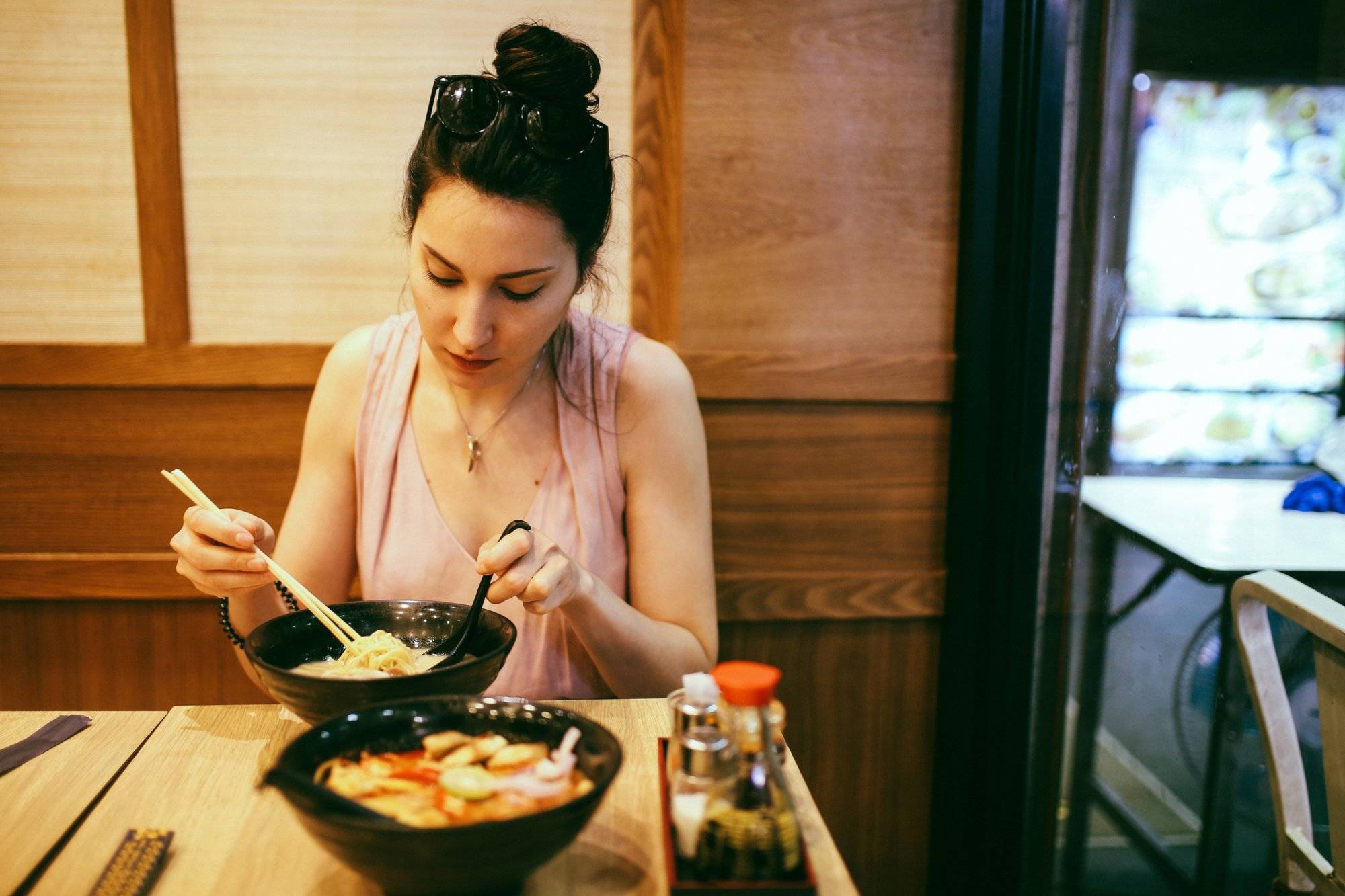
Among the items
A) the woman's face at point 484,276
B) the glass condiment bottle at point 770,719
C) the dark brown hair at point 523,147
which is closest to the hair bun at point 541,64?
the dark brown hair at point 523,147

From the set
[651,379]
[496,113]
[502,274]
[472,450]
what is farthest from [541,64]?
[472,450]

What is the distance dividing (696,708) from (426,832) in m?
0.26

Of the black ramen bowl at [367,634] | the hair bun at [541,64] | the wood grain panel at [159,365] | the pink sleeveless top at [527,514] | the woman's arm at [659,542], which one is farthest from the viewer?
the wood grain panel at [159,365]

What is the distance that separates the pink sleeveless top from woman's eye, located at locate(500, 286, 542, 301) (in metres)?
0.31

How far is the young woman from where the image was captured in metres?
1.36

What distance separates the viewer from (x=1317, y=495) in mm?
1900

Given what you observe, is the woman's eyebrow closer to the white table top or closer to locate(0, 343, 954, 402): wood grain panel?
locate(0, 343, 954, 402): wood grain panel

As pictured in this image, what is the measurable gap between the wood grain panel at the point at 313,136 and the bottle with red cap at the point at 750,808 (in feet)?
4.51

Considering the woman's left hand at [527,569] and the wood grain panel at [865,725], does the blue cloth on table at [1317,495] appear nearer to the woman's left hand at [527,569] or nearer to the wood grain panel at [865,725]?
the wood grain panel at [865,725]

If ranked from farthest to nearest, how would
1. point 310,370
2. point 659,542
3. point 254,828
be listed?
point 310,370
point 659,542
point 254,828

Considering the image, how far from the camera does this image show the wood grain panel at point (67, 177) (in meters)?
1.91

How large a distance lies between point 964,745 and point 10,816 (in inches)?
71.2

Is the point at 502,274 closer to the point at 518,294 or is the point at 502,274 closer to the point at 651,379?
the point at 518,294

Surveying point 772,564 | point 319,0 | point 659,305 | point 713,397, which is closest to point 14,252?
point 319,0
